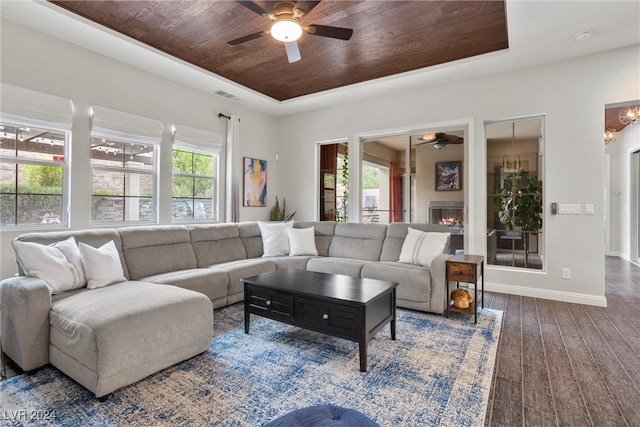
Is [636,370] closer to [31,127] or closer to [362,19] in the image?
[362,19]

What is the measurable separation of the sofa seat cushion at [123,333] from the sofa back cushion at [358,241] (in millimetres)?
2378

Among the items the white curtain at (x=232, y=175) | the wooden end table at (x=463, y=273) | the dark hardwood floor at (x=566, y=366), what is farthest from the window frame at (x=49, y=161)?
the wooden end table at (x=463, y=273)

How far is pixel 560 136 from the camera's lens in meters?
3.88

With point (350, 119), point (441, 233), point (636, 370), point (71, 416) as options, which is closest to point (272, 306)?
point (71, 416)

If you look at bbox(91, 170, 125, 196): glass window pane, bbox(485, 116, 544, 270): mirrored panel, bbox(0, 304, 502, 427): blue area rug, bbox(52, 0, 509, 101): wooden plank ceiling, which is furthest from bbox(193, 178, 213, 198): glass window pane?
bbox(485, 116, 544, 270): mirrored panel

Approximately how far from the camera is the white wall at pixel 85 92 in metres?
3.09

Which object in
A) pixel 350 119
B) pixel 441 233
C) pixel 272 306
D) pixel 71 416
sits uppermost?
pixel 350 119

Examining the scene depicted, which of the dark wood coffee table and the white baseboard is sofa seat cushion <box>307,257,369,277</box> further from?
the white baseboard

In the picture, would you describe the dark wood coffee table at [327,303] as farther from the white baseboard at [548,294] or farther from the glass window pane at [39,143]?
the glass window pane at [39,143]

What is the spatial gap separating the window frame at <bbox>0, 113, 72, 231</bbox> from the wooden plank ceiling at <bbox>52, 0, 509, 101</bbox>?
3.78 feet

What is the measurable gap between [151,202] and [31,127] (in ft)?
4.76

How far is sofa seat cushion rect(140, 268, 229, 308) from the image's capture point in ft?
9.93

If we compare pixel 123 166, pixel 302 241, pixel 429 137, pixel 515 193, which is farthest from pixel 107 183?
pixel 515 193

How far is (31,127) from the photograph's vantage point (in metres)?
3.25
